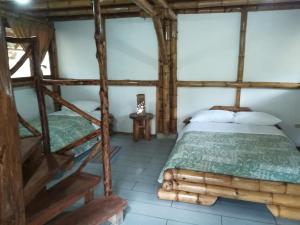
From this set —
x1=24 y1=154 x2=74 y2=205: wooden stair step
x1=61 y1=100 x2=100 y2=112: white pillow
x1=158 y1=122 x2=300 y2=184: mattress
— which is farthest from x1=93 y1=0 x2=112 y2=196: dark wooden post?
x1=61 y1=100 x2=100 y2=112: white pillow

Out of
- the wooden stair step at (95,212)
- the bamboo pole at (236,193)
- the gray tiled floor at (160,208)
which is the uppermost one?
the wooden stair step at (95,212)

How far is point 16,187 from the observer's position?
2.70 feet

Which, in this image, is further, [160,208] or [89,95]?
[89,95]

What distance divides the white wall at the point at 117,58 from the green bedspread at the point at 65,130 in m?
0.93

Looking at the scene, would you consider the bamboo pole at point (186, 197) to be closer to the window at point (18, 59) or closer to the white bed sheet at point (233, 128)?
the white bed sheet at point (233, 128)

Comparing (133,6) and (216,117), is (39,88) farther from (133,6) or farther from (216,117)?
(216,117)

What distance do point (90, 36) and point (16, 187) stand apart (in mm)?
4400

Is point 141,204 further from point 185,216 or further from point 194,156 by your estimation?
point 194,156

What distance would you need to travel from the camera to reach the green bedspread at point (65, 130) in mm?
3414

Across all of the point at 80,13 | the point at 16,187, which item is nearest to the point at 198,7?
the point at 80,13

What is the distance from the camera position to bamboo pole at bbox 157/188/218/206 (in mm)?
2510

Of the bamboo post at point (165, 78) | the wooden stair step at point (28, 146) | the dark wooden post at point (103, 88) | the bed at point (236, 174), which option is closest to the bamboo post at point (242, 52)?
the bamboo post at point (165, 78)

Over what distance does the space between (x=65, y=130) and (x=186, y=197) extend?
216 centimetres

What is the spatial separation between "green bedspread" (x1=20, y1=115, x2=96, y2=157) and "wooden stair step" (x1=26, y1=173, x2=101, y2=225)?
1284 millimetres
